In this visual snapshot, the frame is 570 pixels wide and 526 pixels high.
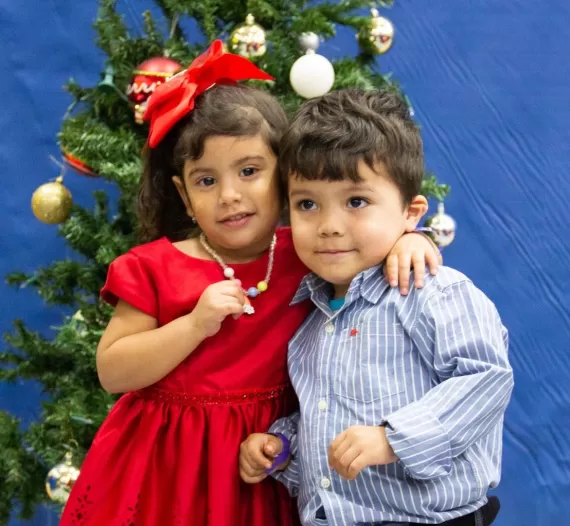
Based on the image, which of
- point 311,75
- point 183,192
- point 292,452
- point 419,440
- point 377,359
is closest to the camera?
point 419,440

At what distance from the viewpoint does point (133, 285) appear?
3.50 feet

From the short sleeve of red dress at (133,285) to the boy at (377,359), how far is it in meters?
0.25

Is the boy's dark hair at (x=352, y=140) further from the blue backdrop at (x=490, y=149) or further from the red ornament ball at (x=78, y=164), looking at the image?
the blue backdrop at (x=490, y=149)

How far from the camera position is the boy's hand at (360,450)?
0.83m

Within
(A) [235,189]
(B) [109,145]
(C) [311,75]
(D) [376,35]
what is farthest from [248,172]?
(D) [376,35]

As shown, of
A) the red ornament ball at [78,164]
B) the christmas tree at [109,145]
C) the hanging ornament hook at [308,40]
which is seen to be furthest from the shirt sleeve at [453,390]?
the red ornament ball at [78,164]

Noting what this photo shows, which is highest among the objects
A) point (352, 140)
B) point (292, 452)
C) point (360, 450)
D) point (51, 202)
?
point (352, 140)

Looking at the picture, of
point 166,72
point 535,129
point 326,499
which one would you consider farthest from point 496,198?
point 326,499

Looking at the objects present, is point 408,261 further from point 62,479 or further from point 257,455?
point 62,479

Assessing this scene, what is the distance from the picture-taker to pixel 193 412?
1.08m

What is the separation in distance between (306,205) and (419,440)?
1.21ft

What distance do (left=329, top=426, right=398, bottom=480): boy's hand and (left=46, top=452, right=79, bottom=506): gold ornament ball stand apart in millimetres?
874

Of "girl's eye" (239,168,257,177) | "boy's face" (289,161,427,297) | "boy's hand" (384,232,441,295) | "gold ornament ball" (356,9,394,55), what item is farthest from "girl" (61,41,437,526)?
"gold ornament ball" (356,9,394,55)

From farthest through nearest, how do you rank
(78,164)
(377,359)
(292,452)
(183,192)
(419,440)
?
(78,164), (183,192), (292,452), (377,359), (419,440)
